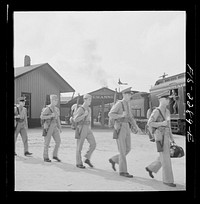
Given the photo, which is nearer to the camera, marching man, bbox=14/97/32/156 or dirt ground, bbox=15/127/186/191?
dirt ground, bbox=15/127/186/191

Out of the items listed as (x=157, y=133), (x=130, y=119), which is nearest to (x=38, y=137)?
(x=130, y=119)

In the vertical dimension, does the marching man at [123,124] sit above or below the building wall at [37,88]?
below

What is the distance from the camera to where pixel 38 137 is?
657cm

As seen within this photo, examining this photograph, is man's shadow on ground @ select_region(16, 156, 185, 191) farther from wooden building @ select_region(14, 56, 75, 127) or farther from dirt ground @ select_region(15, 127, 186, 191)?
wooden building @ select_region(14, 56, 75, 127)

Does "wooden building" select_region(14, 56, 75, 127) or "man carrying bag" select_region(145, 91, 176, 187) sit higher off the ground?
"wooden building" select_region(14, 56, 75, 127)

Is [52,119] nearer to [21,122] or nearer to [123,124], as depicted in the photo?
[21,122]

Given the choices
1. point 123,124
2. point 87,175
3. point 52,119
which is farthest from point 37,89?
point 87,175

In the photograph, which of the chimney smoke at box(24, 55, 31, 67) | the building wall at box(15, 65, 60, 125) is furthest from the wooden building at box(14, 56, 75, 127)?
the chimney smoke at box(24, 55, 31, 67)

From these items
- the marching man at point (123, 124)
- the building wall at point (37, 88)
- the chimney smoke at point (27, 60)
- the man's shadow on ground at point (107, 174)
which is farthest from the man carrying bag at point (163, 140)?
the building wall at point (37, 88)

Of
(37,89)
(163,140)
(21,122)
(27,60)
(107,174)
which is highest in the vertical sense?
(27,60)

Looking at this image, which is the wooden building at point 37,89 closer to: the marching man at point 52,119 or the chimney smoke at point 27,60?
the marching man at point 52,119

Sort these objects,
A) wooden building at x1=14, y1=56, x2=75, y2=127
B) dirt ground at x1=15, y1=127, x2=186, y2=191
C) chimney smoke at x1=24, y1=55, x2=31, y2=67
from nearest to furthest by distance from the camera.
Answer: dirt ground at x1=15, y1=127, x2=186, y2=191
chimney smoke at x1=24, y1=55, x2=31, y2=67
wooden building at x1=14, y1=56, x2=75, y2=127
